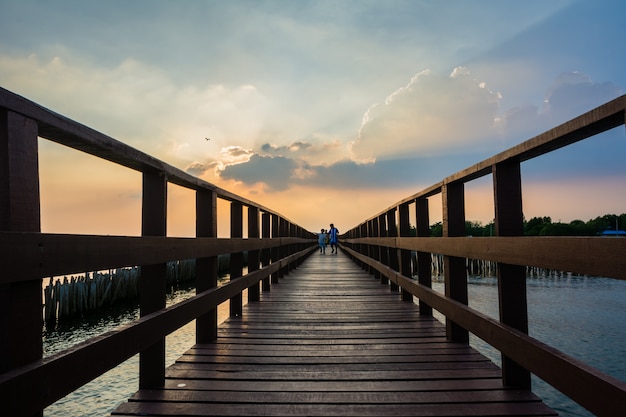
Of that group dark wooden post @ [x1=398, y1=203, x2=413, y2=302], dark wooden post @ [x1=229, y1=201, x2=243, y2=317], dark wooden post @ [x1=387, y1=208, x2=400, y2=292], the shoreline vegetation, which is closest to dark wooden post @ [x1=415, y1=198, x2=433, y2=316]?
dark wooden post @ [x1=398, y1=203, x2=413, y2=302]

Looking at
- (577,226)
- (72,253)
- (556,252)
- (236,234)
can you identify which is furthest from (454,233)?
(577,226)

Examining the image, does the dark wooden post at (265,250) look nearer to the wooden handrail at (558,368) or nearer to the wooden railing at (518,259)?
the wooden railing at (518,259)

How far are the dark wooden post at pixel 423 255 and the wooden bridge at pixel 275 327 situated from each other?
2 cm

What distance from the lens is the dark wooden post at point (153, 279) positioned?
8.91 ft

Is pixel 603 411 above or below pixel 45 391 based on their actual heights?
below

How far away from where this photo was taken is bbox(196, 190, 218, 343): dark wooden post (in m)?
3.70

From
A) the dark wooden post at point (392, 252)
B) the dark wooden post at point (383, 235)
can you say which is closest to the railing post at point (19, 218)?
the dark wooden post at point (392, 252)

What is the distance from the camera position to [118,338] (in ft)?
6.75

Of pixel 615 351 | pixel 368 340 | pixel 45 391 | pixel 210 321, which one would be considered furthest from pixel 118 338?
pixel 615 351

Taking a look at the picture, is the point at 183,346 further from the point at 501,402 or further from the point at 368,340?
the point at 501,402

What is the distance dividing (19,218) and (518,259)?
2275 millimetres

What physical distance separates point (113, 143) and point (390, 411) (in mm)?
2007

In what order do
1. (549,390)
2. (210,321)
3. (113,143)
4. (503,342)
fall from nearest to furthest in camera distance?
(113,143), (503,342), (549,390), (210,321)

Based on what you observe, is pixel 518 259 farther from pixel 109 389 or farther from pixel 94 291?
pixel 94 291
